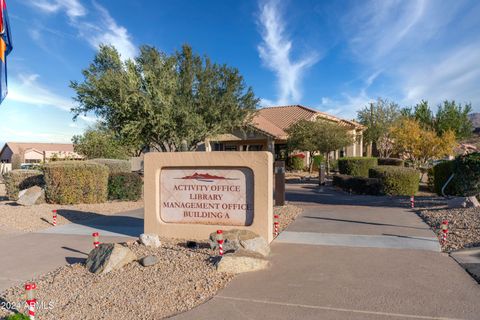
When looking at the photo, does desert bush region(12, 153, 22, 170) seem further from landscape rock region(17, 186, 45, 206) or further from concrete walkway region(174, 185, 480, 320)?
concrete walkway region(174, 185, 480, 320)

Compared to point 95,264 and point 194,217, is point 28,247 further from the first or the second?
point 194,217

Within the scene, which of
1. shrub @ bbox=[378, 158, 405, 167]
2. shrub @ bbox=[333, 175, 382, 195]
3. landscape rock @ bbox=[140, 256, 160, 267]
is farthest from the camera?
shrub @ bbox=[378, 158, 405, 167]

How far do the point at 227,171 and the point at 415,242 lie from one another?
4006 millimetres

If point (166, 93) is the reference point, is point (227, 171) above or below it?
below

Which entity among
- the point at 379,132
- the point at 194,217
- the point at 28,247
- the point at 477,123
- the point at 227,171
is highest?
the point at 477,123

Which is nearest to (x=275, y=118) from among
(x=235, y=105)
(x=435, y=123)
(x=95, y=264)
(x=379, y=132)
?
(x=379, y=132)

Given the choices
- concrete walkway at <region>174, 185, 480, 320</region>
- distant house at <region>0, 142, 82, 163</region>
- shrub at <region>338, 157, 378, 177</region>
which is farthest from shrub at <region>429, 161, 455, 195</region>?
distant house at <region>0, 142, 82, 163</region>

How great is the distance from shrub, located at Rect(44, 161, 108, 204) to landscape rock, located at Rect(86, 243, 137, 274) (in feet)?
27.0

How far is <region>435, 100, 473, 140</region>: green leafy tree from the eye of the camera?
157 ft

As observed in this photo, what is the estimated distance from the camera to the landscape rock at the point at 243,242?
6598 millimetres

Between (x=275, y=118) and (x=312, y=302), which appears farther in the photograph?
(x=275, y=118)

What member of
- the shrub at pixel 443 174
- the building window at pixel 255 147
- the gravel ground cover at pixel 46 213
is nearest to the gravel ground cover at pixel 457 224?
the shrub at pixel 443 174

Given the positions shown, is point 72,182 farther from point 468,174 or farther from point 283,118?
point 283,118

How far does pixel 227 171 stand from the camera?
805 centimetres
